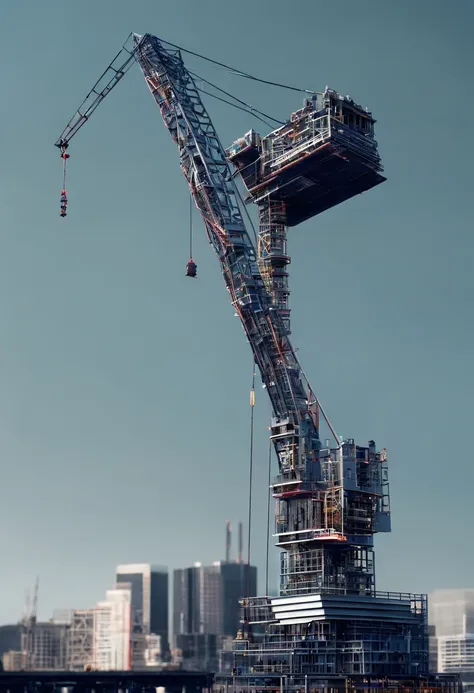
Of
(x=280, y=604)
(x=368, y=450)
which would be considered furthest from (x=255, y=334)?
(x=280, y=604)

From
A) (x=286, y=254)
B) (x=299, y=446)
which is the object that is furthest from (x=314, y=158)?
(x=299, y=446)

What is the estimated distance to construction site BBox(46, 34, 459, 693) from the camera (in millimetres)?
122375

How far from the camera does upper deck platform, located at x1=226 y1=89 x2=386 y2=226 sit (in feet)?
436

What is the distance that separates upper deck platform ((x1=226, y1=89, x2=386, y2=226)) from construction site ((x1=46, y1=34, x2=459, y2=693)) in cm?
18

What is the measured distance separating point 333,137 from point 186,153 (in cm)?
1901

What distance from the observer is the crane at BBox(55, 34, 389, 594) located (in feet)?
414

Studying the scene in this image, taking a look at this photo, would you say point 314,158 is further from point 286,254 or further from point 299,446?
point 299,446

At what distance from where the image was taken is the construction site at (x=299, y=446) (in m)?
122

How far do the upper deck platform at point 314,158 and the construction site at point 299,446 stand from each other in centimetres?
18

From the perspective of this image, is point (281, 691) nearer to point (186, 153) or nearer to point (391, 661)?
point (391, 661)

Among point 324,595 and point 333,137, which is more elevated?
point 333,137

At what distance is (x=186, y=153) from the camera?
138m

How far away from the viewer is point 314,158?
133375 millimetres

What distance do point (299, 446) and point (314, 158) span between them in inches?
1352
